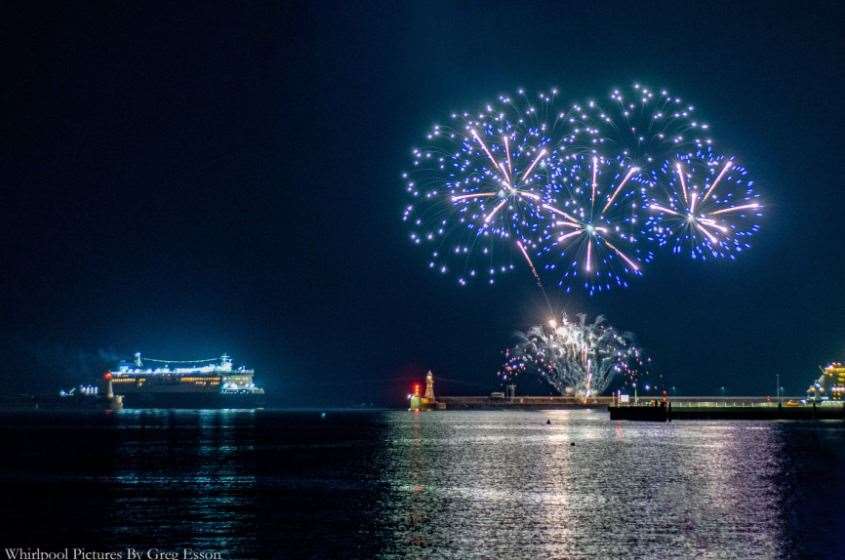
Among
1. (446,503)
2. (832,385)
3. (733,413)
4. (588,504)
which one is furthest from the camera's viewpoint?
(832,385)

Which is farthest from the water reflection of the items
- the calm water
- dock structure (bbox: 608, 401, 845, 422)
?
dock structure (bbox: 608, 401, 845, 422)

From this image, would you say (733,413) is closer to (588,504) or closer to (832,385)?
(832,385)

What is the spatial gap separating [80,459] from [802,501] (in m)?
33.6

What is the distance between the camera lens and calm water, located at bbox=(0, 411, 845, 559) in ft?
65.6

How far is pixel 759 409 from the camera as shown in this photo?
104938 millimetres

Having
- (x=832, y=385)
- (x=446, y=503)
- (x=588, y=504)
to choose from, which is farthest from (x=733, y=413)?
(x=446, y=503)

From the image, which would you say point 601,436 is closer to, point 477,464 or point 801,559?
point 477,464

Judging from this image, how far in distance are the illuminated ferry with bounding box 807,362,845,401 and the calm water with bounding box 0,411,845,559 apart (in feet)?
393

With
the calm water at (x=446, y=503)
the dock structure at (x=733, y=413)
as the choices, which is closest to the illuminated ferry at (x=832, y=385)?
the dock structure at (x=733, y=413)

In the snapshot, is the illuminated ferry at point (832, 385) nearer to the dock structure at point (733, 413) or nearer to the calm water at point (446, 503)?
the dock structure at point (733, 413)

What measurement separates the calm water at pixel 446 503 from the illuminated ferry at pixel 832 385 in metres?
120

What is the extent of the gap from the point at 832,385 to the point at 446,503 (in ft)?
526

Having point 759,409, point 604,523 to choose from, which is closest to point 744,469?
point 604,523

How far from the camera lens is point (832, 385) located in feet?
560
